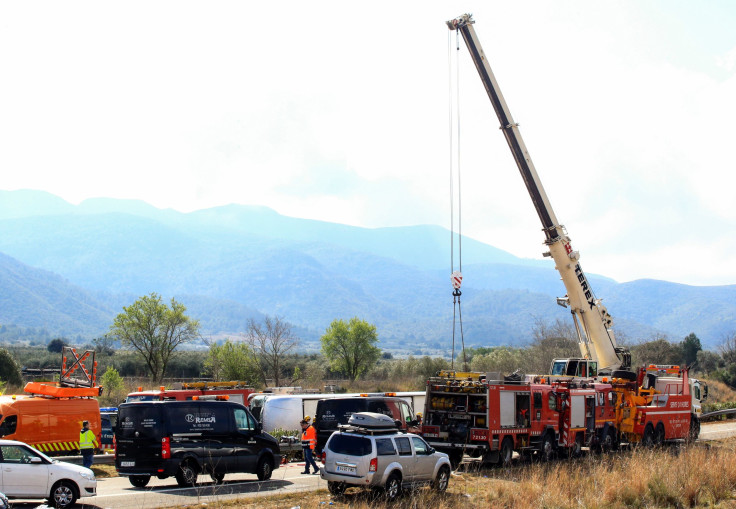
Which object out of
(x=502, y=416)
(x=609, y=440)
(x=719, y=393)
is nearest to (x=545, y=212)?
(x=609, y=440)

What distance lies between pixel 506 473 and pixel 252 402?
11350 millimetres

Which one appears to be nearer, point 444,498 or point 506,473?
point 444,498

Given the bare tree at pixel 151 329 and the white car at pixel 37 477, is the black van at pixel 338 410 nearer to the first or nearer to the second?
the white car at pixel 37 477

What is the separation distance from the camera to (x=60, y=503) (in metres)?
15.7

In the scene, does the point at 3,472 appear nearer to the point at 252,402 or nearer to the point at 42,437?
the point at 42,437

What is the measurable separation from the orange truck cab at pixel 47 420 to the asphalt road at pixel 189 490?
80.3 inches

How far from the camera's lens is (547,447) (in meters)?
24.8

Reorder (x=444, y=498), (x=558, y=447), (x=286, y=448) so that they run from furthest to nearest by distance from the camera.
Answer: (x=286, y=448), (x=558, y=447), (x=444, y=498)

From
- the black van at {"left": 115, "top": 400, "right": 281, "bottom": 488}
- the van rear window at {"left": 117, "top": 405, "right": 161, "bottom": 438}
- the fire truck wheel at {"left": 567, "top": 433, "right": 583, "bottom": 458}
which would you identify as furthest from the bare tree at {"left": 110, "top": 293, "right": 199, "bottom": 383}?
the van rear window at {"left": 117, "top": 405, "right": 161, "bottom": 438}

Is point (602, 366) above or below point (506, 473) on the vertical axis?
above

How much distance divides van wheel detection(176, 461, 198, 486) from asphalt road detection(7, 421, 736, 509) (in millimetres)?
217

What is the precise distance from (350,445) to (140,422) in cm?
571

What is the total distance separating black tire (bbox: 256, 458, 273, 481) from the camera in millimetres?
21094

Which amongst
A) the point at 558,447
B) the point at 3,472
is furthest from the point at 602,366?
the point at 3,472
